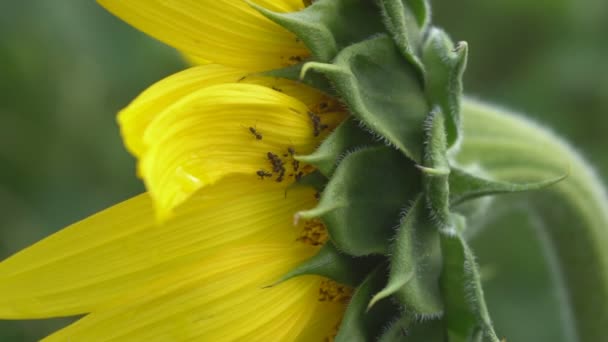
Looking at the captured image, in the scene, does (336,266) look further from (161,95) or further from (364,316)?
(161,95)

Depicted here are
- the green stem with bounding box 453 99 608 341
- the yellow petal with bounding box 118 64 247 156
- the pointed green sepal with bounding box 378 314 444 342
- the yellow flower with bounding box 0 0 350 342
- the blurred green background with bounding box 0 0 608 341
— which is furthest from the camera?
the blurred green background with bounding box 0 0 608 341

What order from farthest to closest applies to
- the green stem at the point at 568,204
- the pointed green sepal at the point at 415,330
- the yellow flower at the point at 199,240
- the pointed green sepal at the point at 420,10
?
the green stem at the point at 568,204 → the pointed green sepal at the point at 420,10 → the pointed green sepal at the point at 415,330 → the yellow flower at the point at 199,240

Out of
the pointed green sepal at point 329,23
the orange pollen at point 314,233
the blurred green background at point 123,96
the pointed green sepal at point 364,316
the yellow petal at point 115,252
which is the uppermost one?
the pointed green sepal at point 329,23

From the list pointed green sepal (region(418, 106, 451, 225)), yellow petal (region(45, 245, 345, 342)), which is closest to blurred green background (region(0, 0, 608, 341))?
yellow petal (region(45, 245, 345, 342))

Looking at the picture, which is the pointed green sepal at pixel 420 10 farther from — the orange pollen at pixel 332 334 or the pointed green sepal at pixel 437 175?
Result: the orange pollen at pixel 332 334

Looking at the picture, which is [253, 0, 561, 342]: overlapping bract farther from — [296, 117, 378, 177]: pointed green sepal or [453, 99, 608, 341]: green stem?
[453, 99, 608, 341]: green stem

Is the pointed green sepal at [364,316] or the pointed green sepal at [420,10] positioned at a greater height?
the pointed green sepal at [420,10]

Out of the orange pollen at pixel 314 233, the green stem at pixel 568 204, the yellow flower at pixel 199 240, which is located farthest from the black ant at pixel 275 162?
the green stem at pixel 568 204
